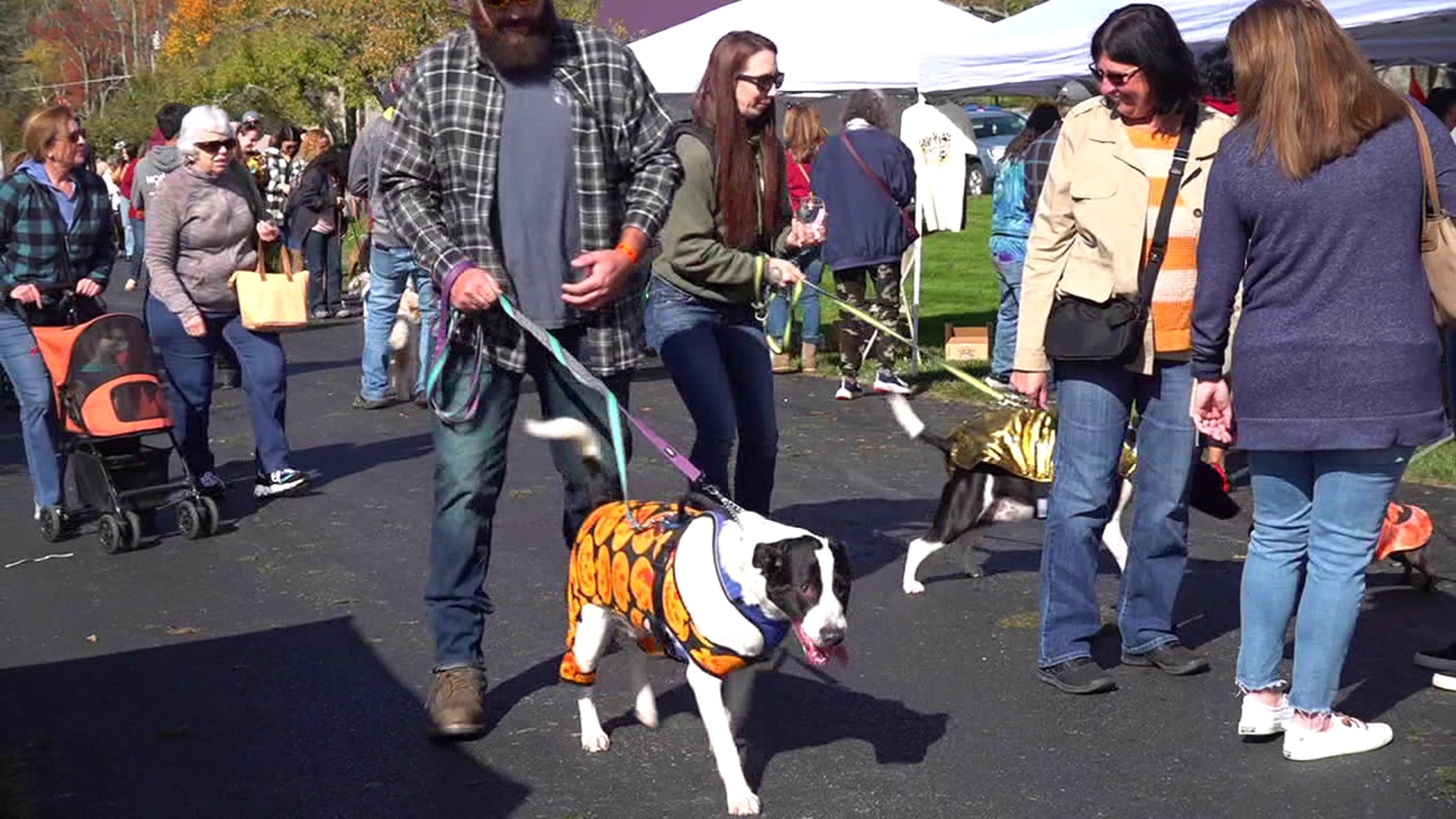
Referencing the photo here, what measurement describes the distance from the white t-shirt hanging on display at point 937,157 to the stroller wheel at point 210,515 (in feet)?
25.4

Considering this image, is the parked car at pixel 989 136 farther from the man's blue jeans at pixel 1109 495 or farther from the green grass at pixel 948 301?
the man's blue jeans at pixel 1109 495

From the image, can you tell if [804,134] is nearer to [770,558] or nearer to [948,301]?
[948,301]

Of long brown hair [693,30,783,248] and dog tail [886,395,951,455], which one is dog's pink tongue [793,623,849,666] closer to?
long brown hair [693,30,783,248]

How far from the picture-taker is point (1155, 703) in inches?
215

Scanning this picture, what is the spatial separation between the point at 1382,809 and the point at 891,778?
4.11 ft

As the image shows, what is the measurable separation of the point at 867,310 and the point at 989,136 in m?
23.3

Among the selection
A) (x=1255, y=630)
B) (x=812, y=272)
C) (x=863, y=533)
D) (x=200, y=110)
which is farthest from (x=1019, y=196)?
(x=1255, y=630)

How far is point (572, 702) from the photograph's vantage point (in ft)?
18.4

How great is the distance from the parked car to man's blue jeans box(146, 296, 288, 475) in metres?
24.1

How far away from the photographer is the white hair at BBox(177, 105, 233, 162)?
347 inches

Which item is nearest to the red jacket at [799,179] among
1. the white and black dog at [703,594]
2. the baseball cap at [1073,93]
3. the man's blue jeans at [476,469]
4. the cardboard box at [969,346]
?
the cardboard box at [969,346]

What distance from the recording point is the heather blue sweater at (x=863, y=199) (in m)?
12.6

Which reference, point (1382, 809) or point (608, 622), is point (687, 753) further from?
point (1382, 809)

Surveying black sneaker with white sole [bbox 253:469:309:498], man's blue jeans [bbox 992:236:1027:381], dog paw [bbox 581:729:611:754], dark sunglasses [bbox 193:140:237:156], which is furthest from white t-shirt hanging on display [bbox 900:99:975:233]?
dog paw [bbox 581:729:611:754]
